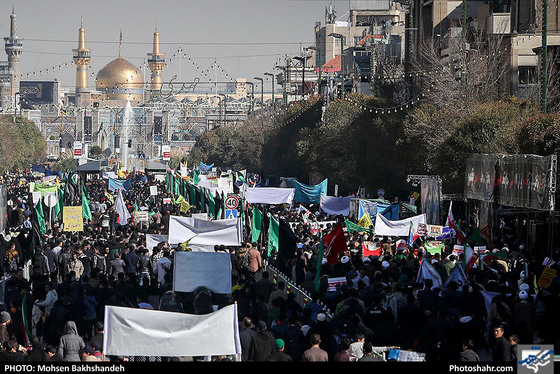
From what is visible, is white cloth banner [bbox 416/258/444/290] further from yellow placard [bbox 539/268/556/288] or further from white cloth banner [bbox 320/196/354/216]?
white cloth banner [bbox 320/196/354/216]

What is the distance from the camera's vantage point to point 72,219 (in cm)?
2447

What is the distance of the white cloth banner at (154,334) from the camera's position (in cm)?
909

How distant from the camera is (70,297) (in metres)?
13.8

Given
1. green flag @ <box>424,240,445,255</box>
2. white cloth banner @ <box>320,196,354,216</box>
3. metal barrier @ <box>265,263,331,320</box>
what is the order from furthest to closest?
white cloth banner @ <box>320,196,354,216</box> → green flag @ <box>424,240,445,255</box> → metal barrier @ <box>265,263,331,320</box>

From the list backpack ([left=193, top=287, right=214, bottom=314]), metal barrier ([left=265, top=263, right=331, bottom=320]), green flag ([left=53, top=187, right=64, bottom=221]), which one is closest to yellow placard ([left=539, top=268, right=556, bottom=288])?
metal barrier ([left=265, top=263, right=331, bottom=320])

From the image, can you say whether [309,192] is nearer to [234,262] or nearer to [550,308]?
[234,262]

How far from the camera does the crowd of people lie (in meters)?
10.6

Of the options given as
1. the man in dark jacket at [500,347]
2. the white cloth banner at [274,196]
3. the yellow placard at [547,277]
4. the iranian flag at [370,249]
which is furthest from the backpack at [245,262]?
the white cloth banner at [274,196]

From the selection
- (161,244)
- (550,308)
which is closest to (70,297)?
(161,244)

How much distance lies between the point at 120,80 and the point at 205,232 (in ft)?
558

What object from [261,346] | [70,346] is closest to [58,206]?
[70,346]

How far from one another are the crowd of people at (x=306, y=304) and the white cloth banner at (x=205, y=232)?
44 cm

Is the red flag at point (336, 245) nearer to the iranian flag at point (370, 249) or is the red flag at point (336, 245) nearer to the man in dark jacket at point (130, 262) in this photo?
the man in dark jacket at point (130, 262)

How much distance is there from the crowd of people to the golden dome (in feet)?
550
